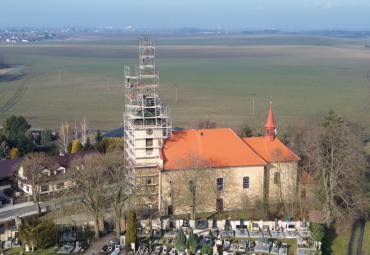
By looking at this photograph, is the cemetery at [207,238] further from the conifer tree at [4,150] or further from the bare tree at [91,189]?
the conifer tree at [4,150]

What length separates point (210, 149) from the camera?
44625 millimetres

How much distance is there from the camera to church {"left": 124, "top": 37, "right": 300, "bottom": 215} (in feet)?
143

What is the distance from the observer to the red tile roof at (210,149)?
43.8 metres

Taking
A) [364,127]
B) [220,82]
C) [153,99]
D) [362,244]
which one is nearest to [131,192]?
[153,99]

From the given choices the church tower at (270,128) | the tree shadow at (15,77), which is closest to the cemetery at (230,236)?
the church tower at (270,128)

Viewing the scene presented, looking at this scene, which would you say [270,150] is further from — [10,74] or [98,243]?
[10,74]

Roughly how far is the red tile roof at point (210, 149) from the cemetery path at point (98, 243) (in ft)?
25.3

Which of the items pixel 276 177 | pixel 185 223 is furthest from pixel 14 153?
pixel 276 177

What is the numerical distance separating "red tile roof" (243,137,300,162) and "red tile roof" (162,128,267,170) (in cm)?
149

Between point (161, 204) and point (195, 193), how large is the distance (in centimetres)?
388

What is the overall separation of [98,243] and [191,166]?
10.6m

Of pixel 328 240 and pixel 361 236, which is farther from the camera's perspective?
pixel 361 236

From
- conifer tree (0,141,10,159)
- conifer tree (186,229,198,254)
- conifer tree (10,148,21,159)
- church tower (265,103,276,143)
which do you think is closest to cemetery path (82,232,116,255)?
conifer tree (186,229,198,254)

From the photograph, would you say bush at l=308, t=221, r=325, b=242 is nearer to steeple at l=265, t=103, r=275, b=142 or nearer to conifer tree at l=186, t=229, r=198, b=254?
conifer tree at l=186, t=229, r=198, b=254
